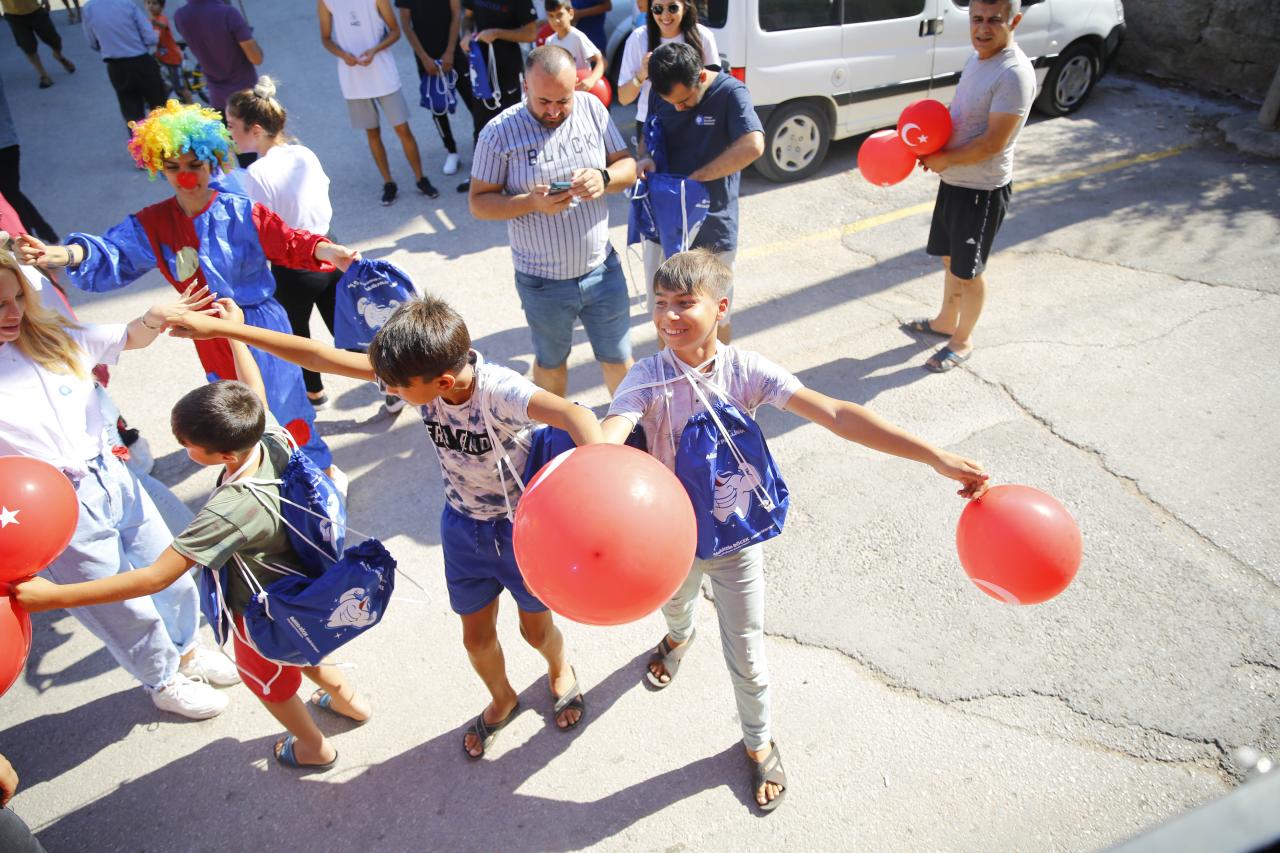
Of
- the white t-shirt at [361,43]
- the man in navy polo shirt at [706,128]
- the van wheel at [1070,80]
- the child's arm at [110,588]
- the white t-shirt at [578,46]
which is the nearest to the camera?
the child's arm at [110,588]

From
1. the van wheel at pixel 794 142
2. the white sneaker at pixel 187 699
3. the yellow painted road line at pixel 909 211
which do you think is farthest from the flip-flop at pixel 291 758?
the van wheel at pixel 794 142

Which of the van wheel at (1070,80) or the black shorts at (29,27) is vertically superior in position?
the black shorts at (29,27)

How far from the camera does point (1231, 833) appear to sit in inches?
24.2

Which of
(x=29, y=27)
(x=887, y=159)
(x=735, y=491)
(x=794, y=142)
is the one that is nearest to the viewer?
(x=735, y=491)

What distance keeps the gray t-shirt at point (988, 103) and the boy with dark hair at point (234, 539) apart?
3778 mm

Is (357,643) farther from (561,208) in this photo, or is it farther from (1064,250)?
(1064,250)

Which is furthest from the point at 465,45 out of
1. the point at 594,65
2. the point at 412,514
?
the point at 412,514

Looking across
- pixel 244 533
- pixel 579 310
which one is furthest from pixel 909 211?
pixel 244 533

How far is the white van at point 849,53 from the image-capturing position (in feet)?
21.7

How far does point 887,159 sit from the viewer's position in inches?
174

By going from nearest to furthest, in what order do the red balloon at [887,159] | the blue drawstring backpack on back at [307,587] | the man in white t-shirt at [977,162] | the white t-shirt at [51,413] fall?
the blue drawstring backpack on back at [307,587] → the white t-shirt at [51,413] → the man in white t-shirt at [977,162] → the red balloon at [887,159]

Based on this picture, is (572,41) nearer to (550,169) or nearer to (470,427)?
(550,169)

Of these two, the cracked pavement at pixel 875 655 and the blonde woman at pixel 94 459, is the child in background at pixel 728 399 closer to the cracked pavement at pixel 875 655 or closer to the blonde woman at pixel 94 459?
the cracked pavement at pixel 875 655

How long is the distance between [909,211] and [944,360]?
240 cm
